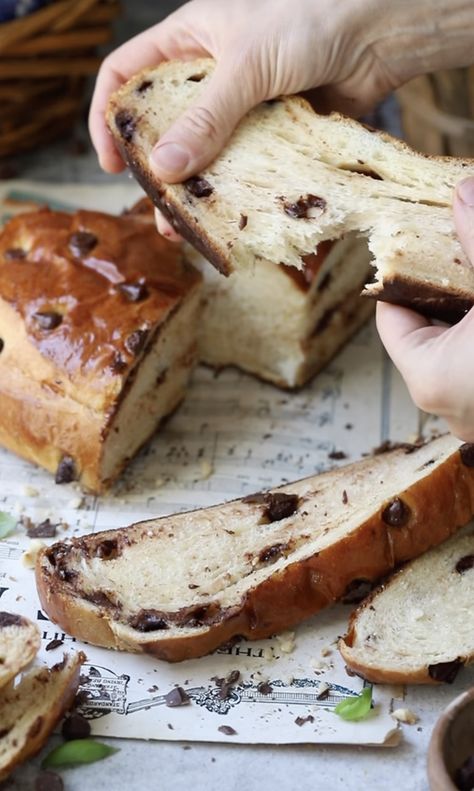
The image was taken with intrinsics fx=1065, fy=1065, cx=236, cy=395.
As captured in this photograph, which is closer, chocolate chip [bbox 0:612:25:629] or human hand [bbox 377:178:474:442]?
human hand [bbox 377:178:474:442]

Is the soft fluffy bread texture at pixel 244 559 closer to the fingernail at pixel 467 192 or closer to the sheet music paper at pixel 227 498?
the sheet music paper at pixel 227 498

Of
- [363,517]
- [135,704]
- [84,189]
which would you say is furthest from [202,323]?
[135,704]

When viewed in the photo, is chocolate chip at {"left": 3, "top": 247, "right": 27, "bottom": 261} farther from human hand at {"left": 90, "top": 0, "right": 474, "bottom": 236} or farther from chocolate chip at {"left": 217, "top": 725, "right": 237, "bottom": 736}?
chocolate chip at {"left": 217, "top": 725, "right": 237, "bottom": 736}

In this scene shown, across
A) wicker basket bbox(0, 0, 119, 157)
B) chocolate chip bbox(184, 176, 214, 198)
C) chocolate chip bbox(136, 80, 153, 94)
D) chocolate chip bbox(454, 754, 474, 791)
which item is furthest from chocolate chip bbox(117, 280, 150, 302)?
chocolate chip bbox(454, 754, 474, 791)

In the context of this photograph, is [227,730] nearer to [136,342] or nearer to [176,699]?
[176,699]

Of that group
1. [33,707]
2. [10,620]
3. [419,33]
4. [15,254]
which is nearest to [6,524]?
[10,620]

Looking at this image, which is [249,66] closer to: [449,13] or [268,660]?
[449,13]

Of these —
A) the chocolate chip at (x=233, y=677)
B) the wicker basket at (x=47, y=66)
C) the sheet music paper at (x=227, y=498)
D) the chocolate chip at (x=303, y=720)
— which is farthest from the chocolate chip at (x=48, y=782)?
the wicker basket at (x=47, y=66)
